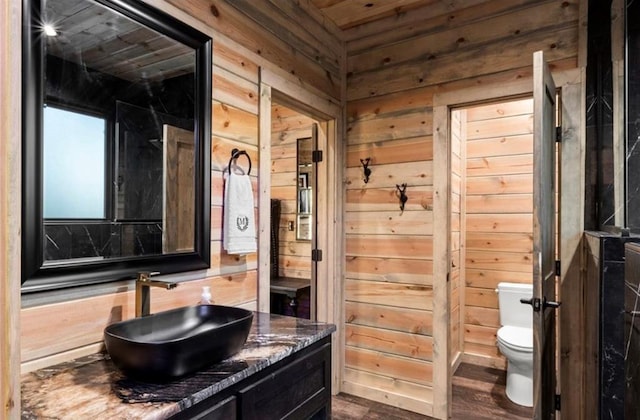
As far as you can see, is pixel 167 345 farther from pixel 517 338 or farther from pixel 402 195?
pixel 517 338

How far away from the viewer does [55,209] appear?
3.97 ft

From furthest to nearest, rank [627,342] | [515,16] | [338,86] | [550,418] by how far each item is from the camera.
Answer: [338,86] < [515,16] < [550,418] < [627,342]

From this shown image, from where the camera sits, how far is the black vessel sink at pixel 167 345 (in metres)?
1.02

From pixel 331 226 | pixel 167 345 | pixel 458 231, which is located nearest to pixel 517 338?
pixel 458 231

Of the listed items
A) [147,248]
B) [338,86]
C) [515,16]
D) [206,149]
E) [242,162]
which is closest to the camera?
[147,248]

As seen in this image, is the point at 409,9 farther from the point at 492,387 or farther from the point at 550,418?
the point at 492,387

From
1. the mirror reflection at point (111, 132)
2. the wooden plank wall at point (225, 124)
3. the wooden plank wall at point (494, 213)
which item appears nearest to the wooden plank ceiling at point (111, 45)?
the mirror reflection at point (111, 132)

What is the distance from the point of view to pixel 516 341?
109 inches

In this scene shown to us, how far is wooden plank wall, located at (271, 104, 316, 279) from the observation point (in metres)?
3.69

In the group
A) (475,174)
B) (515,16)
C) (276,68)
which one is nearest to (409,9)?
(515,16)

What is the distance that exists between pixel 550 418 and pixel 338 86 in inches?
98.7

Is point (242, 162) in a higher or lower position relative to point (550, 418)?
higher

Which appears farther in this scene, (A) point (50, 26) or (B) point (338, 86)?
(B) point (338, 86)

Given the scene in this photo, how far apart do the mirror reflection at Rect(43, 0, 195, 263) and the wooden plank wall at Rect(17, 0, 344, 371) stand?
16 centimetres
